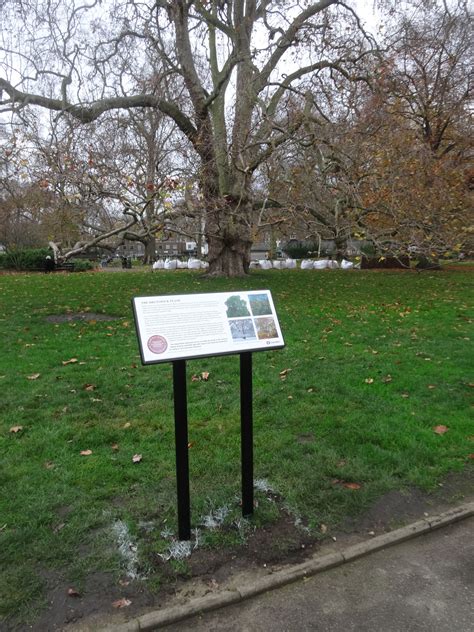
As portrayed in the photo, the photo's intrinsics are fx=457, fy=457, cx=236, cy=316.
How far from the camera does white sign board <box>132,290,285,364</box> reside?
2.61 meters

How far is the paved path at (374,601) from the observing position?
2252 millimetres

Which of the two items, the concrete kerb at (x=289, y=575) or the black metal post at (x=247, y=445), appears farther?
the black metal post at (x=247, y=445)

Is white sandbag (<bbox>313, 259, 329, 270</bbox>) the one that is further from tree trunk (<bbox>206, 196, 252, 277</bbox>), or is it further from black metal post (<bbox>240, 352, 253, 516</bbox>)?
black metal post (<bbox>240, 352, 253, 516</bbox>)

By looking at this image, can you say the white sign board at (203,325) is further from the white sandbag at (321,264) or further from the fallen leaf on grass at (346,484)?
the white sandbag at (321,264)

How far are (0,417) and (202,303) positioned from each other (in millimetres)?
2966

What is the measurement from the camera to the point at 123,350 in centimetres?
731

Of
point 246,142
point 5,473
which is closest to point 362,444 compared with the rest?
point 5,473

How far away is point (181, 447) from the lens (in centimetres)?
280

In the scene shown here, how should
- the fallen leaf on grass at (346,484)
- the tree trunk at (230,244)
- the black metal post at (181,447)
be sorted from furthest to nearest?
the tree trunk at (230,244)
the fallen leaf on grass at (346,484)
the black metal post at (181,447)

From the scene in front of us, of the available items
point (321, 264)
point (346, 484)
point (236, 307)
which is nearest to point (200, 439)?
point (346, 484)

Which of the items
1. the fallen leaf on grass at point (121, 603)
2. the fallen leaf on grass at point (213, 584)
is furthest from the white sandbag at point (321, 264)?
the fallen leaf on grass at point (121, 603)

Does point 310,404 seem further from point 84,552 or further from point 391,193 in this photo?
point 391,193

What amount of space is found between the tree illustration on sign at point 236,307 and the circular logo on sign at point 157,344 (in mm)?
501

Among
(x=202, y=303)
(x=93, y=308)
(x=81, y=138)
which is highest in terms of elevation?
(x=81, y=138)
